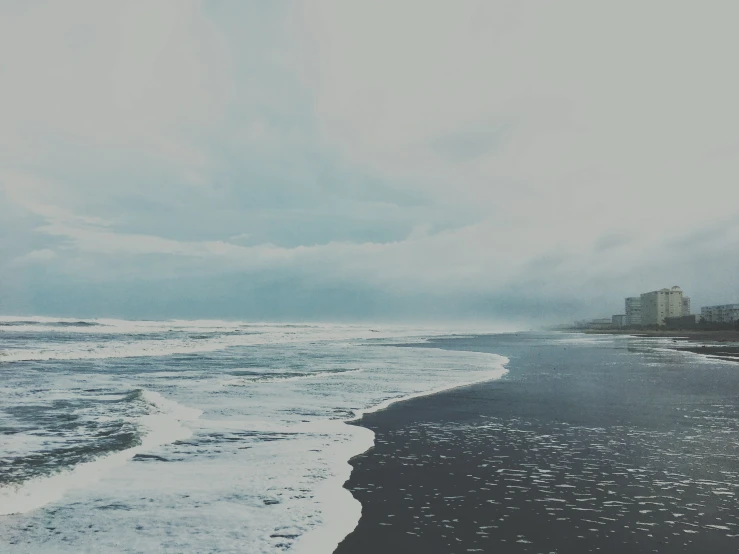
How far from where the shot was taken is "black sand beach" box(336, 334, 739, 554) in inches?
254

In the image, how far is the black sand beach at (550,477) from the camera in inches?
254

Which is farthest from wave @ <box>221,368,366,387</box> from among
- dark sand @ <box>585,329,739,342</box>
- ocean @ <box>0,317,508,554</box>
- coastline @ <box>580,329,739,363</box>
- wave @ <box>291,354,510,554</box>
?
dark sand @ <box>585,329,739,342</box>

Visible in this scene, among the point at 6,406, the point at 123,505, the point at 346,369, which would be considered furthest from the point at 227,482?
the point at 346,369

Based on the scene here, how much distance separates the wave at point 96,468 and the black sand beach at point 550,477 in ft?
14.1

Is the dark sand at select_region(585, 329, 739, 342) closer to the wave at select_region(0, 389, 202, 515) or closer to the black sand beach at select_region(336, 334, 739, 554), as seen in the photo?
the black sand beach at select_region(336, 334, 739, 554)

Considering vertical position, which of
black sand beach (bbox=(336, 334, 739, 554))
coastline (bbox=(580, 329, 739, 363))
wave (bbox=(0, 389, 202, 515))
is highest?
coastline (bbox=(580, 329, 739, 363))

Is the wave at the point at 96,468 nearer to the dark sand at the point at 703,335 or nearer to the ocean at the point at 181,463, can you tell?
the ocean at the point at 181,463

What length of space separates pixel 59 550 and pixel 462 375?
21989 mm

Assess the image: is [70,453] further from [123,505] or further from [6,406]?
[6,406]

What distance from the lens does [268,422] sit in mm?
14195

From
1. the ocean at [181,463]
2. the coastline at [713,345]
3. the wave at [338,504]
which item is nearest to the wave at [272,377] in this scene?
the ocean at [181,463]

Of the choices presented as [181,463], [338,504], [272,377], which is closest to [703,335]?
[272,377]

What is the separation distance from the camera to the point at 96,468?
31.4 ft

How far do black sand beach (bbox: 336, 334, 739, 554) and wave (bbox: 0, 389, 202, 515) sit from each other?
4.30 metres
